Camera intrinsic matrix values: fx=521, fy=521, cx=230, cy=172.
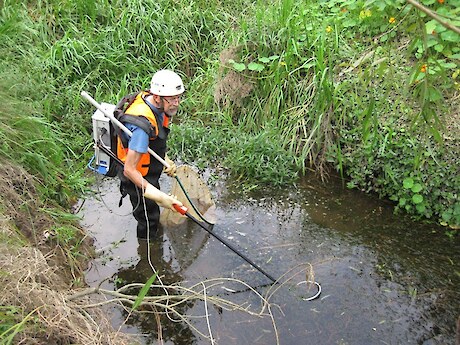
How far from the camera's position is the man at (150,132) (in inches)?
158

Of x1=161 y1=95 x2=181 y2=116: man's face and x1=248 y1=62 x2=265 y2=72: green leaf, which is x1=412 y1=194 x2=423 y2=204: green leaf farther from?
x1=161 y1=95 x2=181 y2=116: man's face

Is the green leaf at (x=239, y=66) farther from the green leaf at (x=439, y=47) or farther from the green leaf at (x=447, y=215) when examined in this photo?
the green leaf at (x=447, y=215)

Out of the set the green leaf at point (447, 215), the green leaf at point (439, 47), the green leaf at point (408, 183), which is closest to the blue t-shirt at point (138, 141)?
the green leaf at point (439, 47)

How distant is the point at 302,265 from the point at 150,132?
6.02 feet

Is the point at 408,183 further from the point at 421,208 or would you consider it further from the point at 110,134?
the point at 110,134

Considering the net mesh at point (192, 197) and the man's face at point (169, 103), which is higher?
the man's face at point (169, 103)

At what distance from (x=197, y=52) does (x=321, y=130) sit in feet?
8.27

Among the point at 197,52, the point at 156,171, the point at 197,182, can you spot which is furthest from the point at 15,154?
the point at 197,52

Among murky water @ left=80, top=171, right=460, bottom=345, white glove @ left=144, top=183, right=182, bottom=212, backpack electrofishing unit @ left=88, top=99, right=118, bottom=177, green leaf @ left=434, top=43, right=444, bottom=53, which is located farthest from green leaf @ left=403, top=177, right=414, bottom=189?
backpack electrofishing unit @ left=88, top=99, right=118, bottom=177

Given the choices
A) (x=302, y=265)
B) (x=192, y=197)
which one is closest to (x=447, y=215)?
(x=302, y=265)

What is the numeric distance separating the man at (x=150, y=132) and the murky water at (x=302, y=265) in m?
0.73

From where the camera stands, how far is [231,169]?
5.98m

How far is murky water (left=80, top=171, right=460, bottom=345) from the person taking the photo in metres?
4.05

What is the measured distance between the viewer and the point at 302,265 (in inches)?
185
